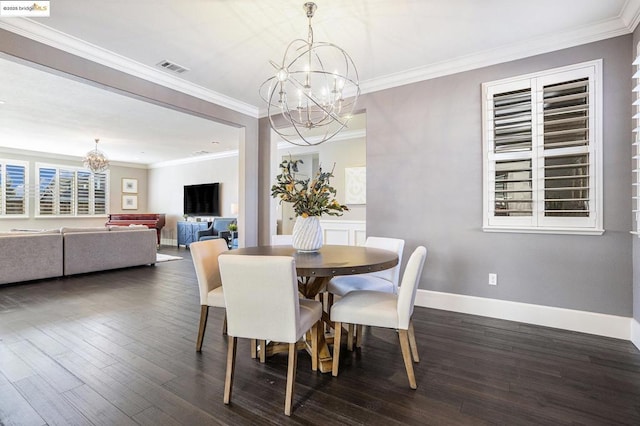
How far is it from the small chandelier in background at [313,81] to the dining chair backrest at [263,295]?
109cm

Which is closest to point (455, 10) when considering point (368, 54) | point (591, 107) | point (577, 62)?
point (368, 54)

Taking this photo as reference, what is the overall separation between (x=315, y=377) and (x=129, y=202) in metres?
10.5

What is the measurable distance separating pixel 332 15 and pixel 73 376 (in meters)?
3.20

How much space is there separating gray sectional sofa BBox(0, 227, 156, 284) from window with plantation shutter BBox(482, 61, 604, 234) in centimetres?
580

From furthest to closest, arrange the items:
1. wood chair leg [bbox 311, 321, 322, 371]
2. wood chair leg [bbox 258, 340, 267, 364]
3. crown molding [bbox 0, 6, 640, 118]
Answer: crown molding [bbox 0, 6, 640, 118] < wood chair leg [bbox 258, 340, 267, 364] < wood chair leg [bbox 311, 321, 322, 371]

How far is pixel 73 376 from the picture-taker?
2.10m

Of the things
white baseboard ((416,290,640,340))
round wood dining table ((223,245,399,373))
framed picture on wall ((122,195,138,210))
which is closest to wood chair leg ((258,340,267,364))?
round wood dining table ((223,245,399,373))

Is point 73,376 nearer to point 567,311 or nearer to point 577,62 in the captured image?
point 567,311

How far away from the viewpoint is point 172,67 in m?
3.56

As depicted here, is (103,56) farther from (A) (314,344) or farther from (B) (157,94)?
(A) (314,344)

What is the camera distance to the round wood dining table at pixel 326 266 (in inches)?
74.3

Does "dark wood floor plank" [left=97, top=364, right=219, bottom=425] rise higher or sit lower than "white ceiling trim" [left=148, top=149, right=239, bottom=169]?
lower

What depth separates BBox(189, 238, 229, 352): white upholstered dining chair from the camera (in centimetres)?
245

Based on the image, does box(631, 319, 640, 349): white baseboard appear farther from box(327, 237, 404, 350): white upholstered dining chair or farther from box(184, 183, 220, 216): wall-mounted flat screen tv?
box(184, 183, 220, 216): wall-mounted flat screen tv
